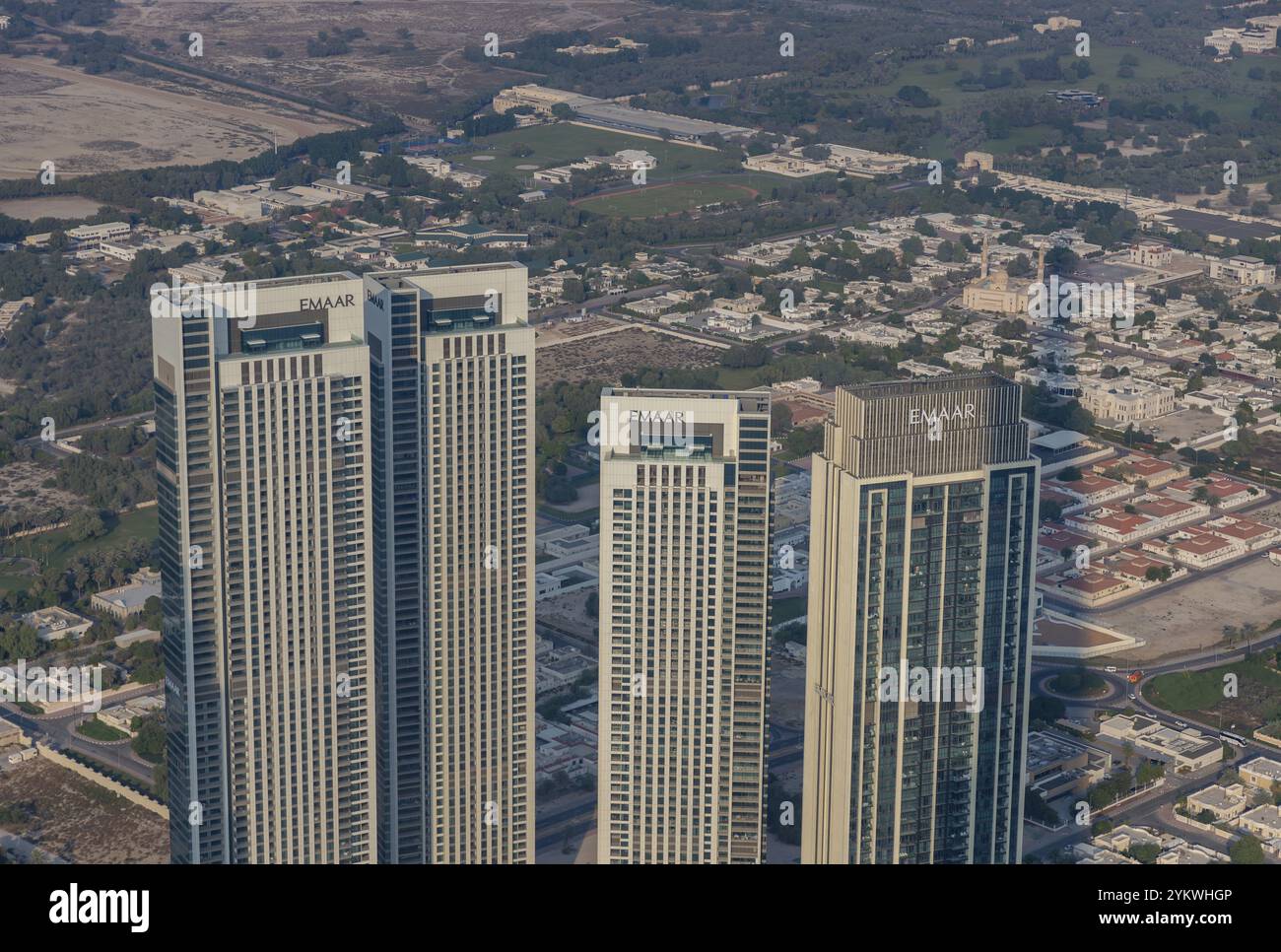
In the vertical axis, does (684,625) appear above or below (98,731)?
above

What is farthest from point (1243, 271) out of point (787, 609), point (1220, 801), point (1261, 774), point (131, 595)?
point (131, 595)

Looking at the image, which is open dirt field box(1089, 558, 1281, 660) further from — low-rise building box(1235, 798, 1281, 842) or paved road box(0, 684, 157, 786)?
paved road box(0, 684, 157, 786)

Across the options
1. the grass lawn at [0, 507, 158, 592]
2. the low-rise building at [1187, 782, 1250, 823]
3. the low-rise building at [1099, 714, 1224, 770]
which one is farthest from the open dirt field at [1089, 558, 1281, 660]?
the grass lawn at [0, 507, 158, 592]

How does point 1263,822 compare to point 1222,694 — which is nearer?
point 1263,822

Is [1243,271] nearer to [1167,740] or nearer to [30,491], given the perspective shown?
[1167,740]
